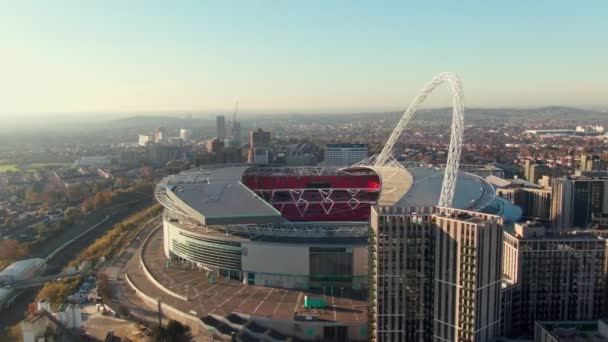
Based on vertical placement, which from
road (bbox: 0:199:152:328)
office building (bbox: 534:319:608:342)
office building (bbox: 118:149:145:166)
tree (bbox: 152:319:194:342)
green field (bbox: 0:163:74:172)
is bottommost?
road (bbox: 0:199:152:328)

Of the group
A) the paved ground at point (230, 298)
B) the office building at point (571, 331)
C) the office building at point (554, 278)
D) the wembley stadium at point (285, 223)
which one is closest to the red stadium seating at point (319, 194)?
the wembley stadium at point (285, 223)

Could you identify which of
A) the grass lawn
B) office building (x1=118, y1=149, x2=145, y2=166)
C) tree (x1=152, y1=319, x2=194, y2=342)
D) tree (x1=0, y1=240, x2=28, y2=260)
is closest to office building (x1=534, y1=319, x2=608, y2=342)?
tree (x1=152, y1=319, x2=194, y2=342)

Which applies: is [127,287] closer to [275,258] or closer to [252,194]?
[275,258]

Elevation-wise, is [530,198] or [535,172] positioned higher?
[535,172]

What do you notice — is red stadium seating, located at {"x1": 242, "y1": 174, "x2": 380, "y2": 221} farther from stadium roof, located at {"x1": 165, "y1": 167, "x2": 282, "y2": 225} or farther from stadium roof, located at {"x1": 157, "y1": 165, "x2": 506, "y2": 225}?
stadium roof, located at {"x1": 165, "y1": 167, "x2": 282, "y2": 225}

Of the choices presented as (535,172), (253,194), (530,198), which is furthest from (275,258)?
(535,172)

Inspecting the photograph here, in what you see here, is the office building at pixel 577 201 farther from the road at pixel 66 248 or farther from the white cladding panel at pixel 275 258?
the road at pixel 66 248

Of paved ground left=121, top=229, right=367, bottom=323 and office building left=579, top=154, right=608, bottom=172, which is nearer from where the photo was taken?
paved ground left=121, top=229, right=367, bottom=323
